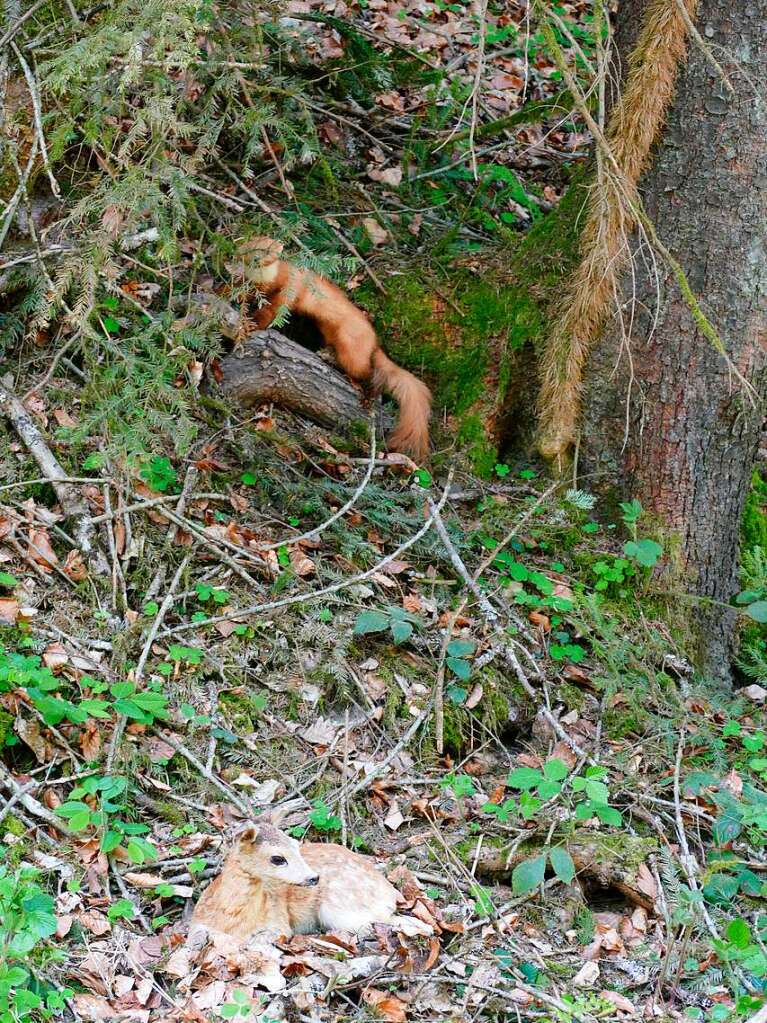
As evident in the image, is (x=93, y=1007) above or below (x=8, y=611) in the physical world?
below

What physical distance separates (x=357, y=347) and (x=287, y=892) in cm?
307

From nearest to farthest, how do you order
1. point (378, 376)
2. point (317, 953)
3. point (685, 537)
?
point (317, 953), point (685, 537), point (378, 376)

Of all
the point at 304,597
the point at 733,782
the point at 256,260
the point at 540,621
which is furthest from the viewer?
the point at 540,621

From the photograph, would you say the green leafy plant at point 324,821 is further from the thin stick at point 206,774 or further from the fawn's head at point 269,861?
the fawn's head at point 269,861

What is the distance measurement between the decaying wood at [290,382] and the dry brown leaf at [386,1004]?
3.03 meters

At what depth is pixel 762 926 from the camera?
12.5 feet

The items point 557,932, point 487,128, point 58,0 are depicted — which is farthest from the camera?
point 487,128

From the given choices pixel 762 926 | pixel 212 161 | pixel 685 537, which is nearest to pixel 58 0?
pixel 212 161

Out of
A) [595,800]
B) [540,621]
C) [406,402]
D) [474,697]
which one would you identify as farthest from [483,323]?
[595,800]

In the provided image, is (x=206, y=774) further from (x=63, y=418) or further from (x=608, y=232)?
(x=608, y=232)

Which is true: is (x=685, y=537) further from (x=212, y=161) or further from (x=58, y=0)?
(x=58, y=0)

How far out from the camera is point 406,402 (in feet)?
18.4

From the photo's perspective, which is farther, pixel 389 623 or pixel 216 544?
pixel 216 544

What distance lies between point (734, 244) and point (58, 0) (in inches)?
133
